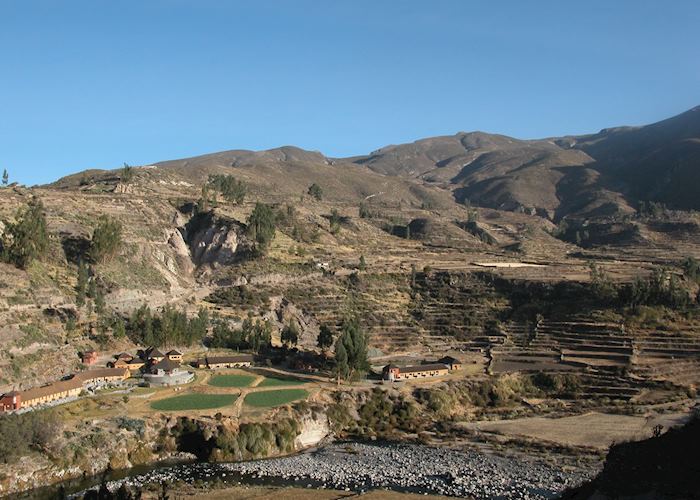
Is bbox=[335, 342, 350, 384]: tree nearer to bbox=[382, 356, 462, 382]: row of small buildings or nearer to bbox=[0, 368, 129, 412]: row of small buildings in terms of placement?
bbox=[382, 356, 462, 382]: row of small buildings

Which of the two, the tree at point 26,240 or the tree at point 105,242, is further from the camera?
the tree at point 105,242

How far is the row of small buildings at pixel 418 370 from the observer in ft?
189

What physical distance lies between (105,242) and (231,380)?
25.7 metres

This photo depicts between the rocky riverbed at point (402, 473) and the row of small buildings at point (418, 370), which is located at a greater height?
the row of small buildings at point (418, 370)

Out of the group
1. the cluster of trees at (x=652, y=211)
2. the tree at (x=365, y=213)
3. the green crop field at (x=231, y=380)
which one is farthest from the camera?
the cluster of trees at (x=652, y=211)

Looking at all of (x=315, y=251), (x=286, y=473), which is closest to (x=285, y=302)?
(x=315, y=251)

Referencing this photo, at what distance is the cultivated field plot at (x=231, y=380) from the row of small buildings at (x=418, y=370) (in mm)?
12231

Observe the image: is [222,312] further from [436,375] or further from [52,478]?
[52,478]

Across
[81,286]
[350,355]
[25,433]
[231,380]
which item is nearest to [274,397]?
[231,380]

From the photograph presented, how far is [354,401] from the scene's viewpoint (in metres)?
52.5

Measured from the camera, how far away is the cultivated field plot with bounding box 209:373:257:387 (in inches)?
2119

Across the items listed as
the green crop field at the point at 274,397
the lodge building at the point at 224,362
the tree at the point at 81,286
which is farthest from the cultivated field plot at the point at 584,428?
the tree at the point at 81,286

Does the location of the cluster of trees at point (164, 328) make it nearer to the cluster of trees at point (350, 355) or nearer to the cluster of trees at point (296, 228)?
the cluster of trees at point (350, 355)

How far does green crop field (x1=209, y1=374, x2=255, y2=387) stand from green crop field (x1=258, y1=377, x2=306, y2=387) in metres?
1.21
